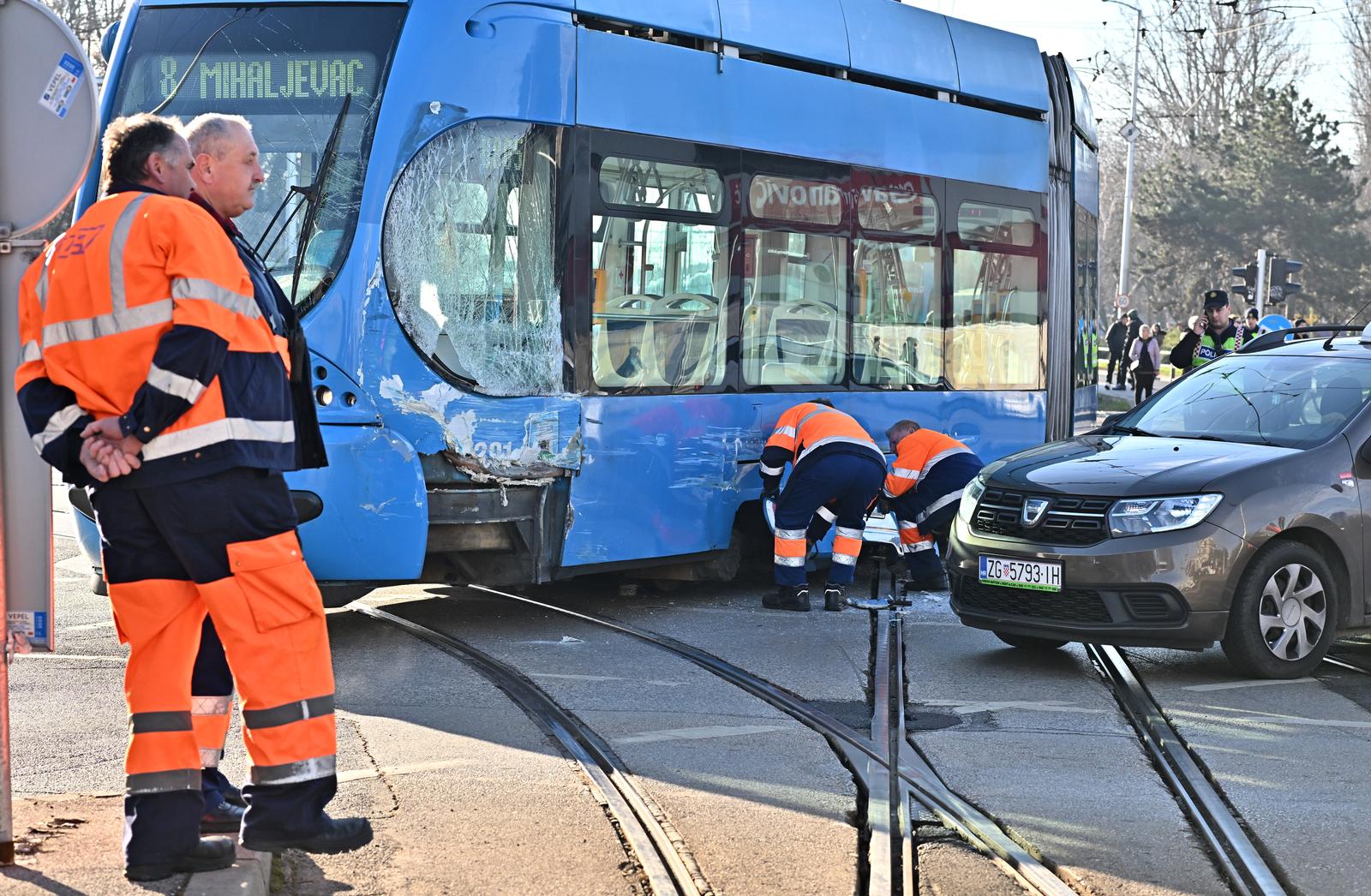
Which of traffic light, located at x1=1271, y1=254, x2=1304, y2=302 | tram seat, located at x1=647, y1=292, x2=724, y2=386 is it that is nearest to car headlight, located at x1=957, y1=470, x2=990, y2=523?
tram seat, located at x1=647, y1=292, x2=724, y2=386

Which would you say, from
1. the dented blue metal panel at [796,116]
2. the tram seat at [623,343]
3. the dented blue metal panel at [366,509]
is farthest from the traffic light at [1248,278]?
the dented blue metal panel at [366,509]

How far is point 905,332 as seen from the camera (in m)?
11.5

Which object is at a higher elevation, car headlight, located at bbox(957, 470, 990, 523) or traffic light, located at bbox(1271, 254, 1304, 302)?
traffic light, located at bbox(1271, 254, 1304, 302)

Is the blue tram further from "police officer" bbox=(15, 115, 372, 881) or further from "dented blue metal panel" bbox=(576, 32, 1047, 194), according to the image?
"police officer" bbox=(15, 115, 372, 881)

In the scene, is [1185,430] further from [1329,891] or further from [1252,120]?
[1252,120]

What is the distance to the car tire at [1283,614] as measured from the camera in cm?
795

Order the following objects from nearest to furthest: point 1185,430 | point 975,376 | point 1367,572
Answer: point 1367,572 → point 1185,430 → point 975,376

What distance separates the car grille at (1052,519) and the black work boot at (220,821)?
436 cm

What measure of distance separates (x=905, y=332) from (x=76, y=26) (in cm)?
3185

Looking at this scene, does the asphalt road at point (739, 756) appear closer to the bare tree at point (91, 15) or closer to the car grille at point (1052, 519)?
the car grille at point (1052, 519)

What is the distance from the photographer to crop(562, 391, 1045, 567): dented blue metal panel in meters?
9.16

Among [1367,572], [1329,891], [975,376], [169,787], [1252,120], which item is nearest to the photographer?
[169,787]

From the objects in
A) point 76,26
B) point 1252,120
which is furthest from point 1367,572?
point 1252,120

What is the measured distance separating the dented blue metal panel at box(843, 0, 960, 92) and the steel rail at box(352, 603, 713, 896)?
4.60 meters
